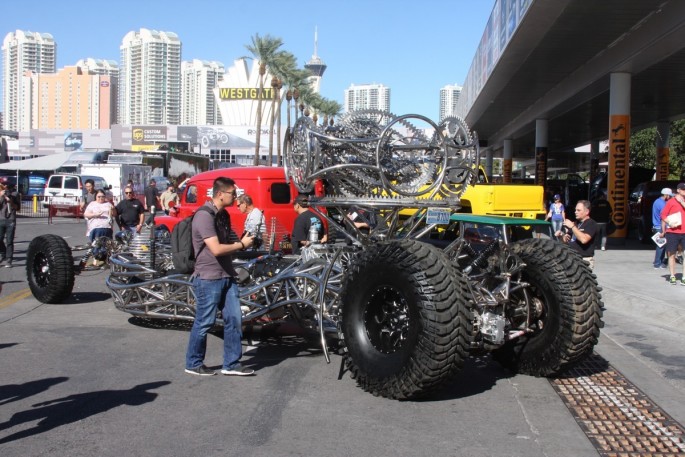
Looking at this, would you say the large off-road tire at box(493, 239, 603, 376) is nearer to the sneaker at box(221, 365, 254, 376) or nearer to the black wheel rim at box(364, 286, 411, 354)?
the black wheel rim at box(364, 286, 411, 354)

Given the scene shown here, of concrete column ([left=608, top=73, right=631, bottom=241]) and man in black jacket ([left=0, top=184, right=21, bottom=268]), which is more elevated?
concrete column ([left=608, top=73, right=631, bottom=241])

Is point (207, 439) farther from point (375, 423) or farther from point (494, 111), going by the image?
point (494, 111)

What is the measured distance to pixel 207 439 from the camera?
4848 mm

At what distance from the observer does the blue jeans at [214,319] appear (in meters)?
6.39

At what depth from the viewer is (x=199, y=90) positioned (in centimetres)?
18838

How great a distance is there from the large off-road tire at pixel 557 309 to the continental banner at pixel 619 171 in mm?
18096

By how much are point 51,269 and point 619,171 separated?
18934 mm

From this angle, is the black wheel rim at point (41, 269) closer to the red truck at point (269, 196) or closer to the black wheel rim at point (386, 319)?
the red truck at point (269, 196)

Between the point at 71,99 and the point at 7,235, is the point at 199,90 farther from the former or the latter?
the point at 7,235

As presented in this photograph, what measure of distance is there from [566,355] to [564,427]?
107cm

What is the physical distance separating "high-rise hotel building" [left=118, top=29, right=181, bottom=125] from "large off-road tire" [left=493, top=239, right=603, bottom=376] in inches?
7424

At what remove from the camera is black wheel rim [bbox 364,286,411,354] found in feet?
19.2

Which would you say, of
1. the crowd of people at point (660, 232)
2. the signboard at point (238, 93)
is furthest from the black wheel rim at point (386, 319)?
the signboard at point (238, 93)

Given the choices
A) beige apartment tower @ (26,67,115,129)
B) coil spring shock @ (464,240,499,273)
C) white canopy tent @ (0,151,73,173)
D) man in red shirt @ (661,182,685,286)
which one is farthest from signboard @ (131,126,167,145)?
coil spring shock @ (464,240,499,273)
